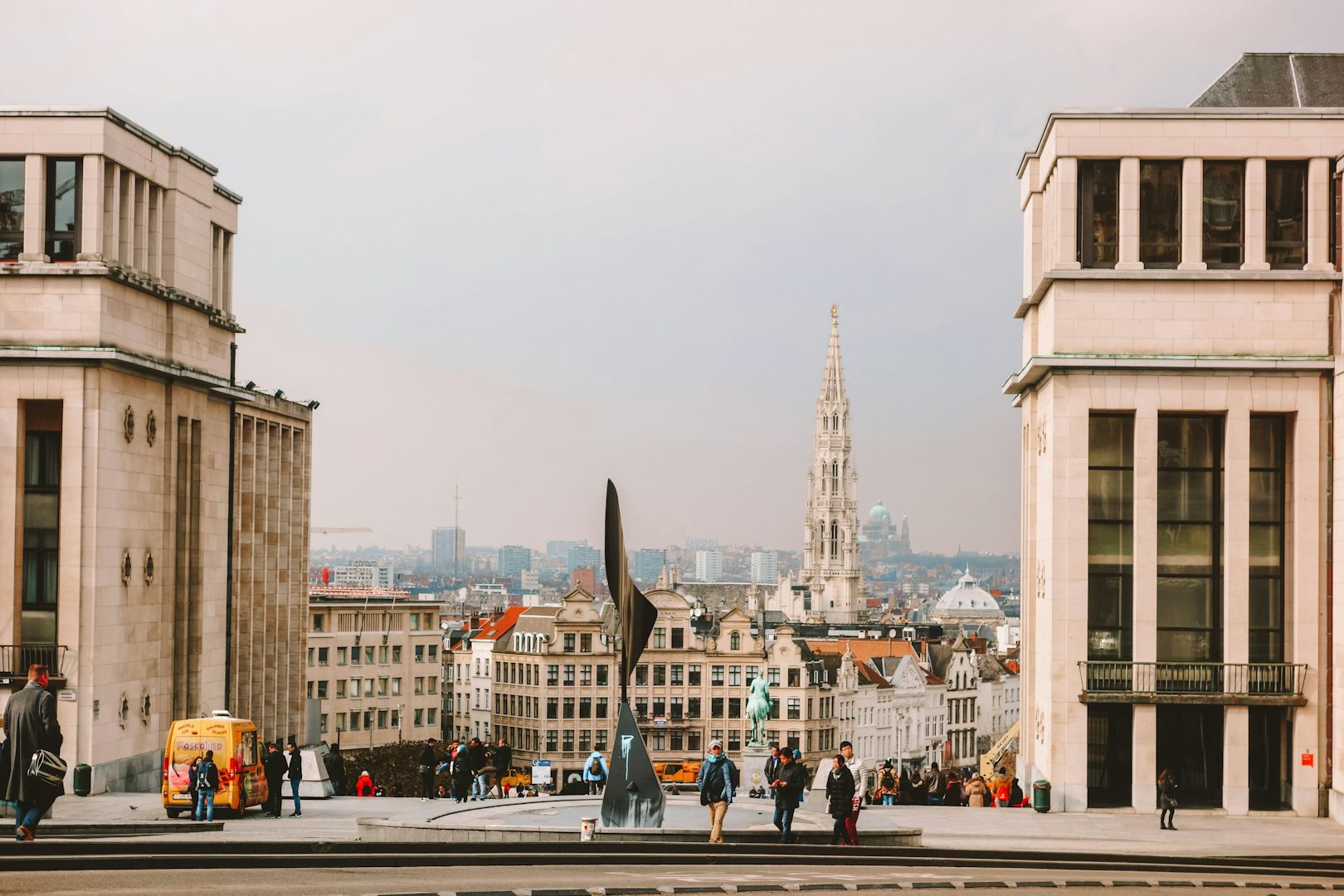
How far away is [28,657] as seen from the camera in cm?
4544

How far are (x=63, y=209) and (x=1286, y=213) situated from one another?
31413 mm

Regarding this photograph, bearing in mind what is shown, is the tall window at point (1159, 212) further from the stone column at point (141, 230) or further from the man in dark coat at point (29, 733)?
the man in dark coat at point (29, 733)

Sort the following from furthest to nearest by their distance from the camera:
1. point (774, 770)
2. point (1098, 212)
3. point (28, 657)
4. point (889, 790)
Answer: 1. point (889, 790)
2. point (1098, 212)
3. point (28, 657)
4. point (774, 770)

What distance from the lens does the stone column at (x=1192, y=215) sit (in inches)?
1886

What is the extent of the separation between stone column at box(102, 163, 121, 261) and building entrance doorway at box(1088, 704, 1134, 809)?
27764mm

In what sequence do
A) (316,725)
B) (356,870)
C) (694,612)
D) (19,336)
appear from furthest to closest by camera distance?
(694,612), (316,725), (19,336), (356,870)

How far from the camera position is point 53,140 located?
1838 inches

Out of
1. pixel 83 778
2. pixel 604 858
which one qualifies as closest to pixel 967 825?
pixel 604 858

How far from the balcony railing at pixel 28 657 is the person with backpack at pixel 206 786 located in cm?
769

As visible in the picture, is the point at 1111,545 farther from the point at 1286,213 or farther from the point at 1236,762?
the point at 1286,213

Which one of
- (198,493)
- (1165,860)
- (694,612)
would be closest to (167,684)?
(198,493)

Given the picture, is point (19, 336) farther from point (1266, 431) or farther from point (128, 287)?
Result: point (1266, 431)

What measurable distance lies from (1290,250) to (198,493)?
101 feet

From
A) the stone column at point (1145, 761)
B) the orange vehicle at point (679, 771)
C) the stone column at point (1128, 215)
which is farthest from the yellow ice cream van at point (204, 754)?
the orange vehicle at point (679, 771)
